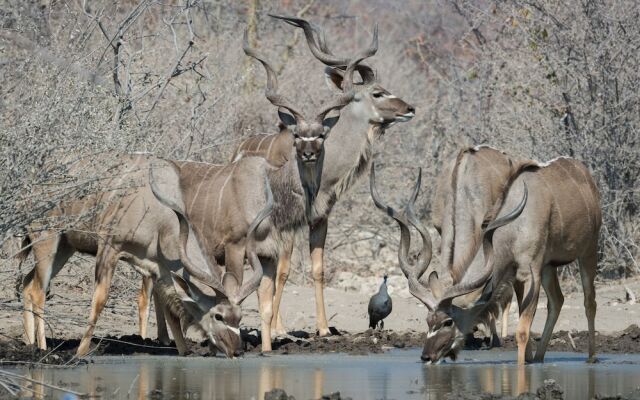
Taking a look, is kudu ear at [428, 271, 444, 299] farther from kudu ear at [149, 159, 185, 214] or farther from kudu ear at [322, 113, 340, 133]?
kudu ear at [322, 113, 340, 133]

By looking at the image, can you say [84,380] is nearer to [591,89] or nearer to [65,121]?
[65,121]

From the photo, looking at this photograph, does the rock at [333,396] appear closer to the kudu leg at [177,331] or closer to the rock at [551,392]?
the rock at [551,392]

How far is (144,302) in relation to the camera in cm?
977

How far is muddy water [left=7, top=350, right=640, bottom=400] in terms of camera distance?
7.09 m

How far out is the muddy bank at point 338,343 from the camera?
363 inches

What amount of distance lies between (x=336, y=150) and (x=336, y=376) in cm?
282

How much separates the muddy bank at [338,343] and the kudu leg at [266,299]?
0.37 ft

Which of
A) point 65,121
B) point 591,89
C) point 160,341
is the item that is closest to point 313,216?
point 160,341

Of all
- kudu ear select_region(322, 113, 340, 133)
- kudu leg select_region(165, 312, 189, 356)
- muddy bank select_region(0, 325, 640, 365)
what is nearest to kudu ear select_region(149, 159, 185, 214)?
kudu leg select_region(165, 312, 189, 356)

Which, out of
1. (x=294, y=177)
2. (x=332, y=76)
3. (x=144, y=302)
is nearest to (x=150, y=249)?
(x=144, y=302)

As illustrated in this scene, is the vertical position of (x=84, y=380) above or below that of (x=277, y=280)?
below

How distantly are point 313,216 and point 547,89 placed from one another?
3611 millimetres

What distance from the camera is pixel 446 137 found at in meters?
14.6

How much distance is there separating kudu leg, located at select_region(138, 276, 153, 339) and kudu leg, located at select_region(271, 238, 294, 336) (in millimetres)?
903
